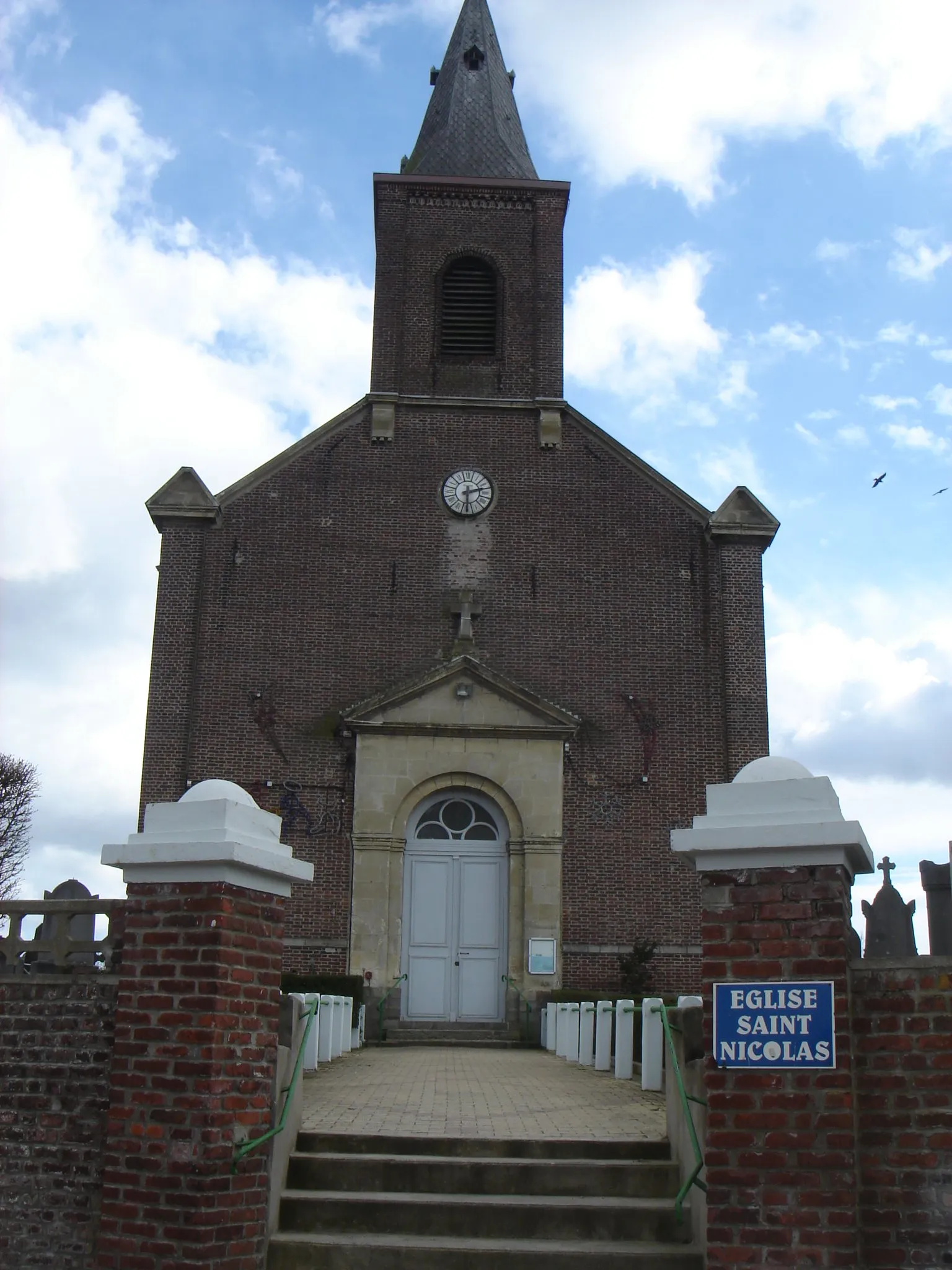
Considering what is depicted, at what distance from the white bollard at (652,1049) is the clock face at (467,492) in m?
10.1

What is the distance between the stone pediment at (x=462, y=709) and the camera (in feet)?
56.9

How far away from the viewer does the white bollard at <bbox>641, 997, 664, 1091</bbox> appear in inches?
388

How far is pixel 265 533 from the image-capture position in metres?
18.4

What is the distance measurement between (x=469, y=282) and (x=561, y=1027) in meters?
12.1

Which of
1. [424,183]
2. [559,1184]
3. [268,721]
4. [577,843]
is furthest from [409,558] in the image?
[559,1184]

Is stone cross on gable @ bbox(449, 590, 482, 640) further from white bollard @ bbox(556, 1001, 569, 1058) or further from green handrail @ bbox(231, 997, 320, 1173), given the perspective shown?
green handrail @ bbox(231, 997, 320, 1173)

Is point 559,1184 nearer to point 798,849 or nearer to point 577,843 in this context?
point 798,849

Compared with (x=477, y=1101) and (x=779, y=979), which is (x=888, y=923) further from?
(x=779, y=979)

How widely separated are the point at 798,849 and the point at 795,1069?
92 centimetres

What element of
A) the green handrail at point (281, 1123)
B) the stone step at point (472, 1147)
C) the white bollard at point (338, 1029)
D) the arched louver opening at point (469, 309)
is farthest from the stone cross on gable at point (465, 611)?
the stone step at point (472, 1147)

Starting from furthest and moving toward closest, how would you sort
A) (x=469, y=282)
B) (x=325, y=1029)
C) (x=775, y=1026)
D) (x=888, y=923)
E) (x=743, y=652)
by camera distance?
(x=469, y=282) < (x=743, y=652) < (x=325, y=1029) < (x=888, y=923) < (x=775, y=1026)

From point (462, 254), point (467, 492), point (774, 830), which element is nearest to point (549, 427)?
point (467, 492)

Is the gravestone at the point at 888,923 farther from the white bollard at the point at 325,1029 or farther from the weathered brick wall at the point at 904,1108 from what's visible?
the white bollard at the point at 325,1029

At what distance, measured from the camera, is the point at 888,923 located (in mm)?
8797
